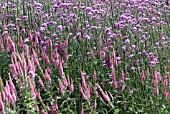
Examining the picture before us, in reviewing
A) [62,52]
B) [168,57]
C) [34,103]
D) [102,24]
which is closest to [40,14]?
[102,24]

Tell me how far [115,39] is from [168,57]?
813 millimetres

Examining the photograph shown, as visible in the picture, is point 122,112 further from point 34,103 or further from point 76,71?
point 34,103

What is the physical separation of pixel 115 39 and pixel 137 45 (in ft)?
1.19

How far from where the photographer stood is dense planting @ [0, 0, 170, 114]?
11.3 ft

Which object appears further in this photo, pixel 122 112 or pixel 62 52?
pixel 62 52

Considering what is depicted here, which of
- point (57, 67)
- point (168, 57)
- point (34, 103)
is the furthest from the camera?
point (168, 57)

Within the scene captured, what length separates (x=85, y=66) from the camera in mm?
4934

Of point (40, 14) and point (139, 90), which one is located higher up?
point (40, 14)

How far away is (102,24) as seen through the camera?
19.9 ft

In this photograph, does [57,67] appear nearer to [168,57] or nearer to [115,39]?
[115,39]

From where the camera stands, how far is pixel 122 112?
4281 mm

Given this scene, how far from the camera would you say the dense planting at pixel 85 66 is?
3.44 m

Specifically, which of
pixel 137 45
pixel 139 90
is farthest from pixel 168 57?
pixel 139 90

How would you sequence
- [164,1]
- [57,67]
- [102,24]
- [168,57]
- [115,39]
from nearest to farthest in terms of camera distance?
[57,67]
[168,57]
[115,39]
[102,24]
[164,1]
